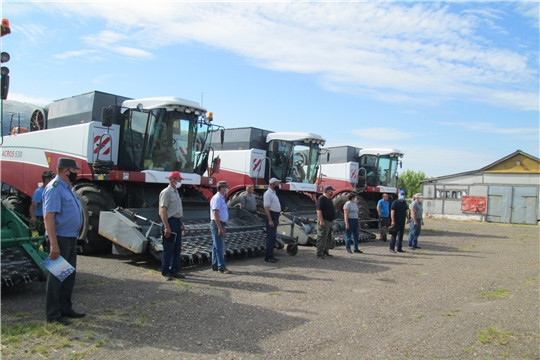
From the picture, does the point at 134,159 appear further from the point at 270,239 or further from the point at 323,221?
the point at 323,221

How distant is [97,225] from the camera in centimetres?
850

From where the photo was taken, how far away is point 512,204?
26734mm

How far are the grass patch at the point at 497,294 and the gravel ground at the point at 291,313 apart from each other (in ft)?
0.06

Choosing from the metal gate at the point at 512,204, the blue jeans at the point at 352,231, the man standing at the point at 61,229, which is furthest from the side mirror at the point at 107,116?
the metal gate at the point at 512,204

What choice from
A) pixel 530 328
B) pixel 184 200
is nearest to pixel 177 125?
pixel 184 200

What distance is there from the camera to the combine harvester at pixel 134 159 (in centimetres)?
852

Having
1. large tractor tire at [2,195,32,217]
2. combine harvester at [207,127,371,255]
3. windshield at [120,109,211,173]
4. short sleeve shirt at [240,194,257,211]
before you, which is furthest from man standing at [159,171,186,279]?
large tractor tire at [2,195,32,217]

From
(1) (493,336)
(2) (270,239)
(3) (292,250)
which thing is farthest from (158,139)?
(1) (493,336)

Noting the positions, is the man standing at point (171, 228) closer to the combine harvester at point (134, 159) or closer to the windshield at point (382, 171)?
the combine harvester at point (134, 159)

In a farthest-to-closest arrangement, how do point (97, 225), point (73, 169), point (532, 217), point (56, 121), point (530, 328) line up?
point (532, 217) → point (56, 121) → point (97, 225) → point (530, 328) → point (73, 169)

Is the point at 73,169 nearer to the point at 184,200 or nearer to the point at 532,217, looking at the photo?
the point at 184,200

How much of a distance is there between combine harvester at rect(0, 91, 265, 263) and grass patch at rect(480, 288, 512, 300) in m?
4.38

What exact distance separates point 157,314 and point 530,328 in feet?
14.2

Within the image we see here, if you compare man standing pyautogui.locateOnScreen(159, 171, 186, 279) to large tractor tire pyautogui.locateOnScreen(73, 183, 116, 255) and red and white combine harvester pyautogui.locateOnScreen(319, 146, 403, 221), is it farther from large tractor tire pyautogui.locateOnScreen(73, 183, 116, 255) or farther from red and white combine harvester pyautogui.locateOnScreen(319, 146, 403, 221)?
red and white combine harvester pyautogui.locateOnScreen(319, 146, 403, 221)
